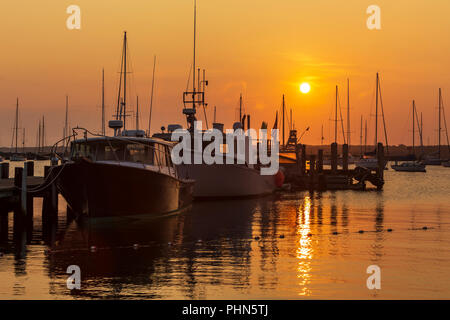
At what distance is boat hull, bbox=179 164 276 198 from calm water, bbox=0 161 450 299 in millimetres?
6157

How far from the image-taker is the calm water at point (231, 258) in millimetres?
14648

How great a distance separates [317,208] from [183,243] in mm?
18827

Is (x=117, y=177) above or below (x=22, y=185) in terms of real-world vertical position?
above

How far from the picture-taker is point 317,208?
39844 millimetres

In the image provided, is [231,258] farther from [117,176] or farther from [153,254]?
[117,176]

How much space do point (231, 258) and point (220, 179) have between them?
21.7 m

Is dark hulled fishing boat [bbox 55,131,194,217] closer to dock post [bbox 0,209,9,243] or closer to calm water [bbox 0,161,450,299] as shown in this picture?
calm water [bbox 0,161,450,299]

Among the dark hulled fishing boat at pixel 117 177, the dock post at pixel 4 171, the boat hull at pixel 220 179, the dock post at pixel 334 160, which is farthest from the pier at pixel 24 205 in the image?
the dock post at pixel 334 160

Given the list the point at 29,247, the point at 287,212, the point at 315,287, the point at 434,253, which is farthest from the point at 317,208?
the point at 315,287

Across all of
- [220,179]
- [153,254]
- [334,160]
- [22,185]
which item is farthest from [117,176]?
[334,160]

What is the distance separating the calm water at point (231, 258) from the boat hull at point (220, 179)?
616cm

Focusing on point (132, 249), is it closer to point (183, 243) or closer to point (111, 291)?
point (183, 243)

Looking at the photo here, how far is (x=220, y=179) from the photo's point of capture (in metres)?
40.7

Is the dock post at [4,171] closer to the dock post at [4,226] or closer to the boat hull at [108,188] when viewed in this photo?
the dock post at [4,226]
